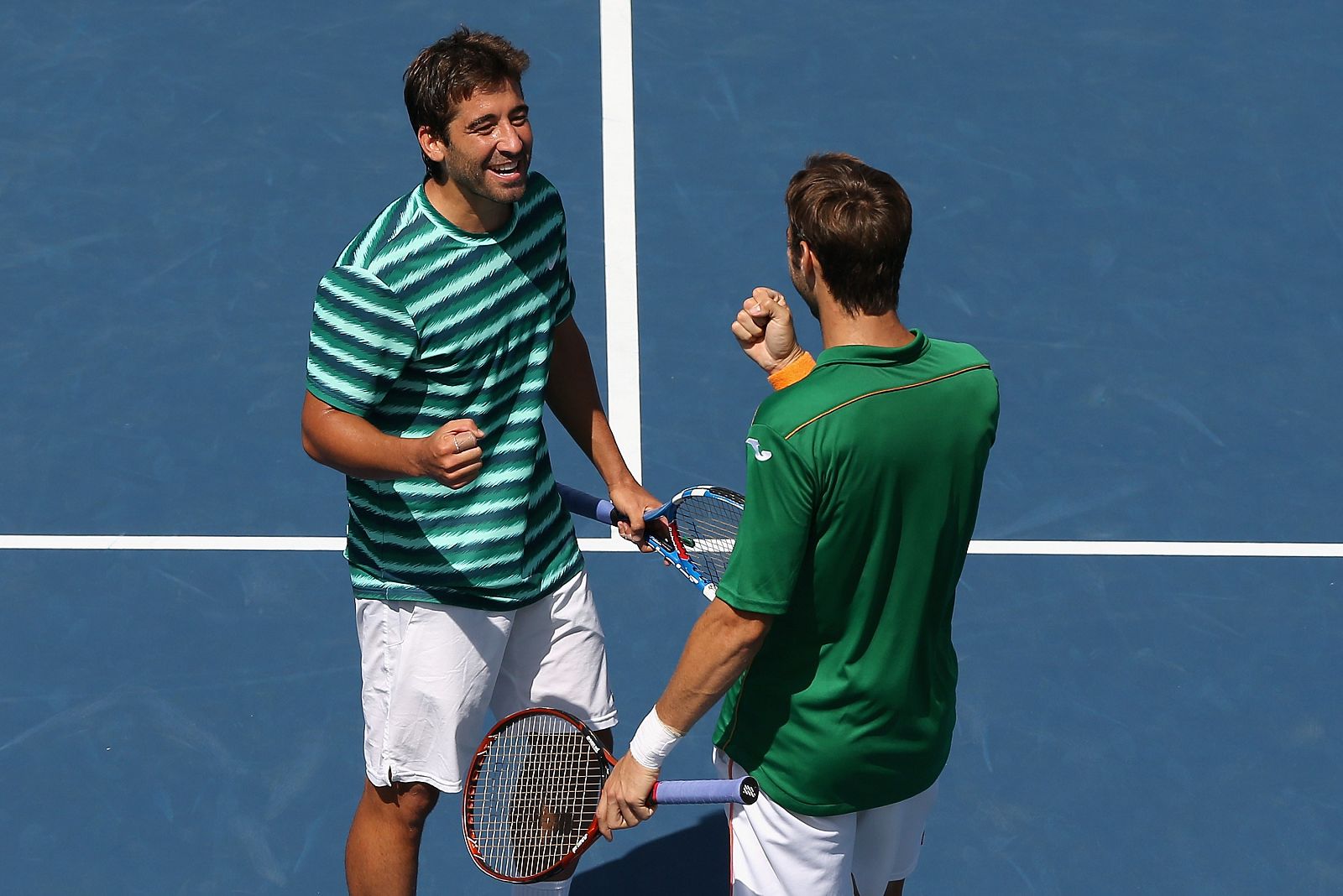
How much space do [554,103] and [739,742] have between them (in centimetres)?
457

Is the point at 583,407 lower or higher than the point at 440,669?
higher

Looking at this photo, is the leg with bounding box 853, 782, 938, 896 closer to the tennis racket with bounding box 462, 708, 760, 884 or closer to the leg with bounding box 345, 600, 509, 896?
the tennis racket with bounding box 462, 708, 760, 884

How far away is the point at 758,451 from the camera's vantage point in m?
3.09

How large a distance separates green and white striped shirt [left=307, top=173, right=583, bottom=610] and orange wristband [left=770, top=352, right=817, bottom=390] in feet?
2.12

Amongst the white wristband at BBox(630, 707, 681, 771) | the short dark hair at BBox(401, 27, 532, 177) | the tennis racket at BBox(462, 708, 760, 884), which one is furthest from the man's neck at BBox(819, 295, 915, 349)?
the tennis racket at BBox(462, 708, 760, 884)

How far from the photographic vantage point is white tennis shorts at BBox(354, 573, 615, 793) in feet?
13.0

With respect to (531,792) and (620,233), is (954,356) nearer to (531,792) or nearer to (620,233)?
(531,792)

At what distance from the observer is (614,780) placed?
351cm

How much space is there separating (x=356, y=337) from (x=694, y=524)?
128 centimetres

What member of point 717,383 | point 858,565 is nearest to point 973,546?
point 717,383

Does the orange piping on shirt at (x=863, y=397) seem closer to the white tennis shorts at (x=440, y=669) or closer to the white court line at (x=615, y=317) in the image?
the white tennis shorts at (x=440, y=669)

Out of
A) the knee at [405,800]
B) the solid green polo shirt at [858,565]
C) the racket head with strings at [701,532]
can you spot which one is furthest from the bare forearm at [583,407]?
the solid green polo shirt at [858,565]

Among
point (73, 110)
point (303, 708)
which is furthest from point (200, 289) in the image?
point (303, 708)

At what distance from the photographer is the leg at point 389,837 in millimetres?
4070
